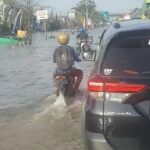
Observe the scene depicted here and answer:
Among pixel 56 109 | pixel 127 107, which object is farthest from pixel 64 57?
pixel 127 107

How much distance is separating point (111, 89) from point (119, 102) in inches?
5.4

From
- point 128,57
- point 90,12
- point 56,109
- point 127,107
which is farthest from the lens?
point 90,12

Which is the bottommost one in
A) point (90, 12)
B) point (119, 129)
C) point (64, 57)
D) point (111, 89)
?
point (90, 12)

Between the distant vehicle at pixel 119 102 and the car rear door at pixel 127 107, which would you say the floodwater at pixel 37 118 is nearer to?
the distant vehicle at pixel 119 102

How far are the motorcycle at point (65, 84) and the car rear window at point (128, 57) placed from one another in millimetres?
5658

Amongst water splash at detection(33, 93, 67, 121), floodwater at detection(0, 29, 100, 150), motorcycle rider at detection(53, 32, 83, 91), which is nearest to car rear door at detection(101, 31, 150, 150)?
floodwater at detection(0, 29, 100, 150)

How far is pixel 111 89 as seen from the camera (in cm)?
461

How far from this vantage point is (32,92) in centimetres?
1336

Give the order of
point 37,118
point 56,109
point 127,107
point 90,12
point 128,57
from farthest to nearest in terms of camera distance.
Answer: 1. point 90,12
2. point 56,109
3. point 37,118
4. point 128,57
5. point 127,107

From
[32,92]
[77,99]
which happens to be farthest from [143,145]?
[32,92]

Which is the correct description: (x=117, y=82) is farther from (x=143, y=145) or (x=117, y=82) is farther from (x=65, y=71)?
(x=65, y=71)

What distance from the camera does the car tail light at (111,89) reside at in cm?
455

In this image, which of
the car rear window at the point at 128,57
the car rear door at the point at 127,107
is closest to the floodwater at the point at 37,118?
the car rear window at the point at 128,57

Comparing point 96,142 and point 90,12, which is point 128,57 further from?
point 90,12
